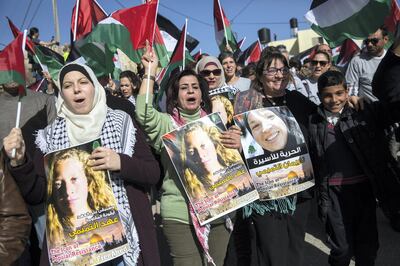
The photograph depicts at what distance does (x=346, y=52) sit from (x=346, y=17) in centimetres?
358

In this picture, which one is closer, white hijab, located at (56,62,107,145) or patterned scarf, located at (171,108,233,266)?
white hijab, located at (56,62,107,145)

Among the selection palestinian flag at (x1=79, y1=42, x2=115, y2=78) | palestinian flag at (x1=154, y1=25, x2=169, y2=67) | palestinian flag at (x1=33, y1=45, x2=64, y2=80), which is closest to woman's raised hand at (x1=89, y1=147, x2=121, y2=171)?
palestinian flag at (x1=79, y1=42, x2=115, y2=78)

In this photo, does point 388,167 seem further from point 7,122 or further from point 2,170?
point 7,122

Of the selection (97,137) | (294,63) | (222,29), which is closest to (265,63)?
(97,137)

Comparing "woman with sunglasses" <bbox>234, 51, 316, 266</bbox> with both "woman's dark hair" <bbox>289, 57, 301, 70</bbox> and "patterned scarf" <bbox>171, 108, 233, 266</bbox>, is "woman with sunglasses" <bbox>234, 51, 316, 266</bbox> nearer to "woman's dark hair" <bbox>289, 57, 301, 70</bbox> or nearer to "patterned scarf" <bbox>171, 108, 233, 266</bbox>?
"patterned scarf" <bbox>171, 108, 233, 266</bbox>

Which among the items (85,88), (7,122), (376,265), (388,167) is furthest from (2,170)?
(376,265)

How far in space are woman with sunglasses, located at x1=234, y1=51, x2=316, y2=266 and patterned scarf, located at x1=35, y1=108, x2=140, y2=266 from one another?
3.31 feet

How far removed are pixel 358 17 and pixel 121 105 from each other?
2.23 metres

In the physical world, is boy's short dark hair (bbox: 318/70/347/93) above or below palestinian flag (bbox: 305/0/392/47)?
below

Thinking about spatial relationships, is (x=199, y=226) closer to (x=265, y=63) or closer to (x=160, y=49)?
(x=265, y=63)

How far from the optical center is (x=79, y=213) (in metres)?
2.21

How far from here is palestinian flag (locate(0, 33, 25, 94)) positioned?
2.71m

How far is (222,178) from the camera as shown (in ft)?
8.97

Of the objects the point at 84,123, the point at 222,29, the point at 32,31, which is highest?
the point at 32,31
